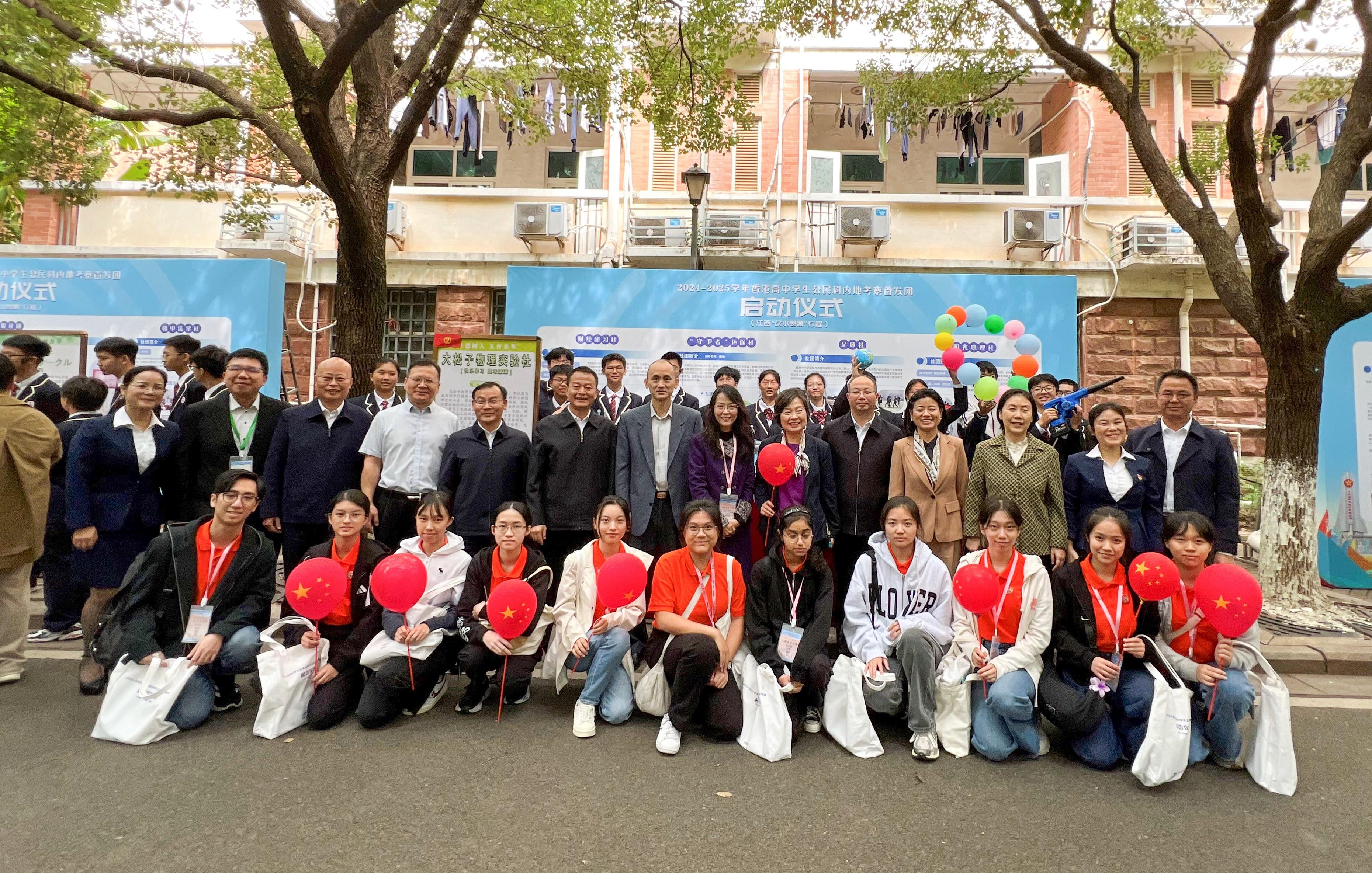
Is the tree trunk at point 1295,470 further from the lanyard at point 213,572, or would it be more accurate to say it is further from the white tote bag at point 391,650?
the lanyard at point 213,572

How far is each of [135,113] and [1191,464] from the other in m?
7.85

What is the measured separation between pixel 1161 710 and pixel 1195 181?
179 inches

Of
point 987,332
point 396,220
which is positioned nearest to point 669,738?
point 987,332

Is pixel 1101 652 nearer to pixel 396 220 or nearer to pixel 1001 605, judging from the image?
pixel 1001 605

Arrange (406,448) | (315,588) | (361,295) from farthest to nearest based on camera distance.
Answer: (361,295), (406,448), (315,588)

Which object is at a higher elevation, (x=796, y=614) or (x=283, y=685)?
(x=796, y=614)

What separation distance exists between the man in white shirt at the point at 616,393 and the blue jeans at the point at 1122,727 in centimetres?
384

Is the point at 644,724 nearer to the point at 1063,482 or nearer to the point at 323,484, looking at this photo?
the point at 323,484

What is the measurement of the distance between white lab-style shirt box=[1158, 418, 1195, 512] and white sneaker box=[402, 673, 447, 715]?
4094 mm

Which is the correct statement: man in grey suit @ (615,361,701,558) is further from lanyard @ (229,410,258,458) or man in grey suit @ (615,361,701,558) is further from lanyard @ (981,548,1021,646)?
lanyard @ (229,410,258,458)

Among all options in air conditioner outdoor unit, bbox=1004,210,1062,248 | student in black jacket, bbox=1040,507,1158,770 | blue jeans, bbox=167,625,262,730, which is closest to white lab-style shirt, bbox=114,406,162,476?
blue jeans, bbox=167,625,262,730

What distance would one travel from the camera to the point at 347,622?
12.1 ft

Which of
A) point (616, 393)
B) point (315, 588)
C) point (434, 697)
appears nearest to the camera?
point (315, 588)

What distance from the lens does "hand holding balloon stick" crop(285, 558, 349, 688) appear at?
341 centimetres
